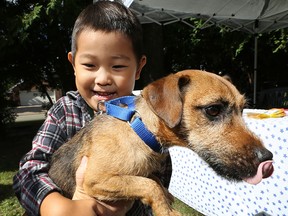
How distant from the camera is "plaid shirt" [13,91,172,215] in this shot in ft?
7.43

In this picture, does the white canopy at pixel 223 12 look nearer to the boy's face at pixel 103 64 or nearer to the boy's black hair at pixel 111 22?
the boy's black hair at pixel 111 22

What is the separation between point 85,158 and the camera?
226cm

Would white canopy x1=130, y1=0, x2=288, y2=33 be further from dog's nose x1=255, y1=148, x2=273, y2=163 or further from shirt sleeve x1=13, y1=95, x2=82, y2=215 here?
dog's nose x1=255, y1=148, x2=273, y2=163

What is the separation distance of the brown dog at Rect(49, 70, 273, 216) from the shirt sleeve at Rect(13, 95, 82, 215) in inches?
15.0

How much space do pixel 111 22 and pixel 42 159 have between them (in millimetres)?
1227

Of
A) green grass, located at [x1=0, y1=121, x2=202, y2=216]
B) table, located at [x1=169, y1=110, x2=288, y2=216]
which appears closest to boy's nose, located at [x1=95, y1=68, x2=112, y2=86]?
table, located at [x1=169, y1=110, x2=288, y2=216]

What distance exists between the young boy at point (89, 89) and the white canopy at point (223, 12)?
5.00 m

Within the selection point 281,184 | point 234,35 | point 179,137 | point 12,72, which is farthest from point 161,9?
point 12,72

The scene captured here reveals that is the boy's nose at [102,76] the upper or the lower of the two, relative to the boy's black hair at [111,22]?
lower

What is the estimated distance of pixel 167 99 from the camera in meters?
2.10

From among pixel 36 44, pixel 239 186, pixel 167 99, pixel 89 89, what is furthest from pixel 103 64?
pixel 36 44

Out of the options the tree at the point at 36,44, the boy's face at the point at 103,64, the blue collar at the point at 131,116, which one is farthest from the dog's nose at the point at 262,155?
the tree at the point at 36,44

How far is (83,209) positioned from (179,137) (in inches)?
31.9

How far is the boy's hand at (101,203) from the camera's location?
2168 mm
